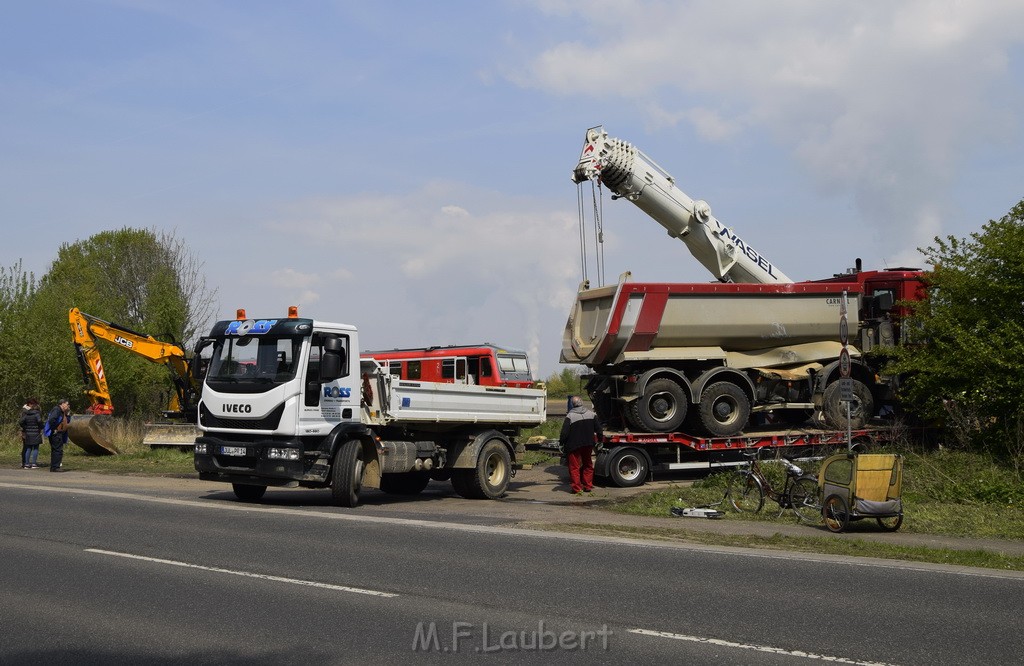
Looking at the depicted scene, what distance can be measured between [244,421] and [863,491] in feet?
28.2

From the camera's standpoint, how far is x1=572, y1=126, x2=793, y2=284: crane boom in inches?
766

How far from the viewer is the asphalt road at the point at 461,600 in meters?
6.54

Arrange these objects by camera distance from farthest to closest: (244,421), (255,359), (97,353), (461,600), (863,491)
A: 1. (97,353)
2. (255,359)
3. (244,421)
4. (863,491)
5. (461,600)

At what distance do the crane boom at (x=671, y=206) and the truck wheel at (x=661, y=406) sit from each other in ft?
11.5

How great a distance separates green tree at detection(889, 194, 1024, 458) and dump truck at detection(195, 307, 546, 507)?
9035 mm

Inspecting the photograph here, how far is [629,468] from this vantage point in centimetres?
1902

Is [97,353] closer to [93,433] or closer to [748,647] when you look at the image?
[93,433]

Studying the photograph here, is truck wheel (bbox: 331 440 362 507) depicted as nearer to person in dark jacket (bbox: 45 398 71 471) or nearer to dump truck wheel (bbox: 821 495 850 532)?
dump truck wheel (bbox: 821 495 850 532)

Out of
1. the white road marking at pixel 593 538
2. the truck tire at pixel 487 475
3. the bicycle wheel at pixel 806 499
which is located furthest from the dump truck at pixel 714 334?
the white road marking at pixel 593 538

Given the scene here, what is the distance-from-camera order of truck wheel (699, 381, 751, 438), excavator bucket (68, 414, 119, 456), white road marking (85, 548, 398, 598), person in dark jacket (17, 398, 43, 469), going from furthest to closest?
excavator bucket (68, 414, 119, 456) → person in dark jacket (17, 398, 43, 469) → truck wheel (699, 381, 751, 438) → white road marking (85, 548, 398, 598)

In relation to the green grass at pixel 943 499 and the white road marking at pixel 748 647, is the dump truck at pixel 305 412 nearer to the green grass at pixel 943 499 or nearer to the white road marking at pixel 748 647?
the green grass at pixel 943 499

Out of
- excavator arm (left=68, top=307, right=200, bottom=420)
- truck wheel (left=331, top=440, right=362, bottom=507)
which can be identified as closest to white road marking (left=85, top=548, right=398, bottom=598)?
truck wheel (left=331, top=440, right=362, bottom=507)

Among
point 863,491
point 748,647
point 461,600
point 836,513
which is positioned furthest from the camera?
point 836,513

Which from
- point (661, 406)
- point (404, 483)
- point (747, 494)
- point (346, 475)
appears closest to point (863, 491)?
point (747, 494)
